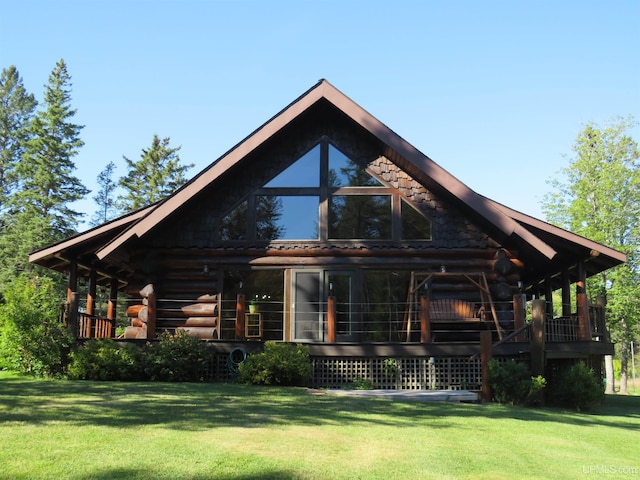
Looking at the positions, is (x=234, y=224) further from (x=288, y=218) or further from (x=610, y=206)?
(x=610, y=206)

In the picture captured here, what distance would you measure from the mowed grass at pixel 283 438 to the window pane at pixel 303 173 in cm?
700

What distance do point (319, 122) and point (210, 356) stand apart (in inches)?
278

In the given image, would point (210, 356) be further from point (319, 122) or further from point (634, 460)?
point (634, 460)

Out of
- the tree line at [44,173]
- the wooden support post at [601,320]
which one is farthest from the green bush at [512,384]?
the tree line at [44,173]

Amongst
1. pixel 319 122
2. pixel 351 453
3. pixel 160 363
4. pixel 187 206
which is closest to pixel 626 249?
pixel 319 122

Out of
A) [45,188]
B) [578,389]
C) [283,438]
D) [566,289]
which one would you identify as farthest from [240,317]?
[45,188]

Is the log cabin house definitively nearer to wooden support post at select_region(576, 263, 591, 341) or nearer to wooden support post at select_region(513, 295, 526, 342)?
wooden support post at select_region(576, 263, 591, 341)

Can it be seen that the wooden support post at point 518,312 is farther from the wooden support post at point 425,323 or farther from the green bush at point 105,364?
the green bush at point 105,364

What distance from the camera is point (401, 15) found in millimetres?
14750

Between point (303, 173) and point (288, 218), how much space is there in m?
1.32

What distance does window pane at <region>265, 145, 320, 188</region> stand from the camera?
1781 centimetres

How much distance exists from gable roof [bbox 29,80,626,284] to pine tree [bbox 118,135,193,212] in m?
34.9

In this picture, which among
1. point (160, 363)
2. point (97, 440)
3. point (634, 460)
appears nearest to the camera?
point (97, 440)

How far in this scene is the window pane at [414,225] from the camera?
57.3 ft
